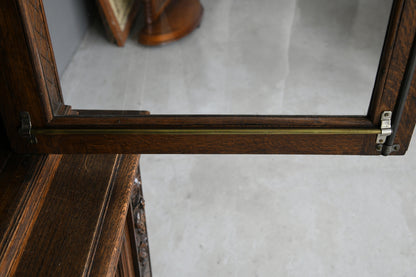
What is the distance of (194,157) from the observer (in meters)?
1.58

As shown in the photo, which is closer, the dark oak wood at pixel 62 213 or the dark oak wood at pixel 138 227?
the dark oak wood at pixel 62 213

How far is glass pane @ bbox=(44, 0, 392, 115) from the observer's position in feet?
2.02

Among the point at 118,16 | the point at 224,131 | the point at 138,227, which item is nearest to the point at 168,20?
the point at 118,16

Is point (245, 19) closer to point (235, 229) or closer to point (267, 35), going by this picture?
point (267, 35)

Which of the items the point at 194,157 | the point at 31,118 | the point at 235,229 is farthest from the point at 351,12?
the point at 194,157

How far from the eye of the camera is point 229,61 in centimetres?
67

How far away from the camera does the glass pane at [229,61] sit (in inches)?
24.2

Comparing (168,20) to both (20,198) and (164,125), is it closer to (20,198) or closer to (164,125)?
(164,125)

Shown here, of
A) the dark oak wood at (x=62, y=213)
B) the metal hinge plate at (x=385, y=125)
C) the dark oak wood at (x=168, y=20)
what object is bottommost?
the dark oak wood at (x=62, y=213)

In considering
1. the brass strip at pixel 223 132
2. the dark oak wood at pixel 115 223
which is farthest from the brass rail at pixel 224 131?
the dark oak wood at pixel 115 223

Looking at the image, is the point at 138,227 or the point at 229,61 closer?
the point at 229,61

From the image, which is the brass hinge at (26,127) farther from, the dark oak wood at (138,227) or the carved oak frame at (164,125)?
the dark oak wood at (138,227)

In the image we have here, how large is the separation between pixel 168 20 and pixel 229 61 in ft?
0.33

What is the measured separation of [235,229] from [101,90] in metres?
0.85
